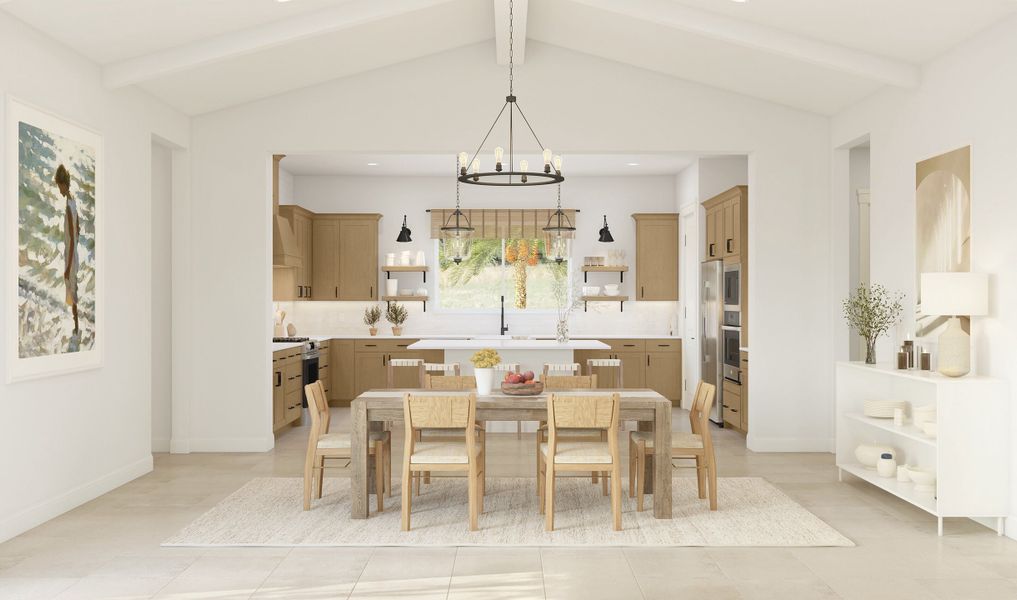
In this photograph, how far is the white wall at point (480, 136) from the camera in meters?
7.46

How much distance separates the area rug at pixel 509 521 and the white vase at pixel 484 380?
0.72 m

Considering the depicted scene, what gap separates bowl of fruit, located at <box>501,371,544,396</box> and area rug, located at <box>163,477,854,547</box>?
2.41ft

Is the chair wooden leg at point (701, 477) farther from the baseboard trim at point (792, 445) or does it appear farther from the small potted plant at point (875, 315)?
the baseboard trim at point (792, 445)

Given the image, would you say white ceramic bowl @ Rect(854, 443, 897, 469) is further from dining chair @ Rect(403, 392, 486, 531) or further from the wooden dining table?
dining chair @ Rect(403, 392, 486, 531)

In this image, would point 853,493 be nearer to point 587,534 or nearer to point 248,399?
point 587,534

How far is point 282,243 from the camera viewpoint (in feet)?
31.0

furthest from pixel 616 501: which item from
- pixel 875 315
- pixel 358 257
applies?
pixel 358 257

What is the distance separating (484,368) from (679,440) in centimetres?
131

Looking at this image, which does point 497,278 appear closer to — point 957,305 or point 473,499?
point 473,499

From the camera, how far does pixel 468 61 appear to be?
24.4ft

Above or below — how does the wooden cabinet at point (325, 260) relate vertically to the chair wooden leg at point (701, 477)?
above

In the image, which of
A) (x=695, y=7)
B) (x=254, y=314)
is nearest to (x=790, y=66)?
(x=695, y=7)

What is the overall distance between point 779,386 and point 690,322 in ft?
9.35

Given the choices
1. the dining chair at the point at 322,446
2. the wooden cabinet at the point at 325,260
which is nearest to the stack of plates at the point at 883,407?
the dining chair at the point at 322,446
